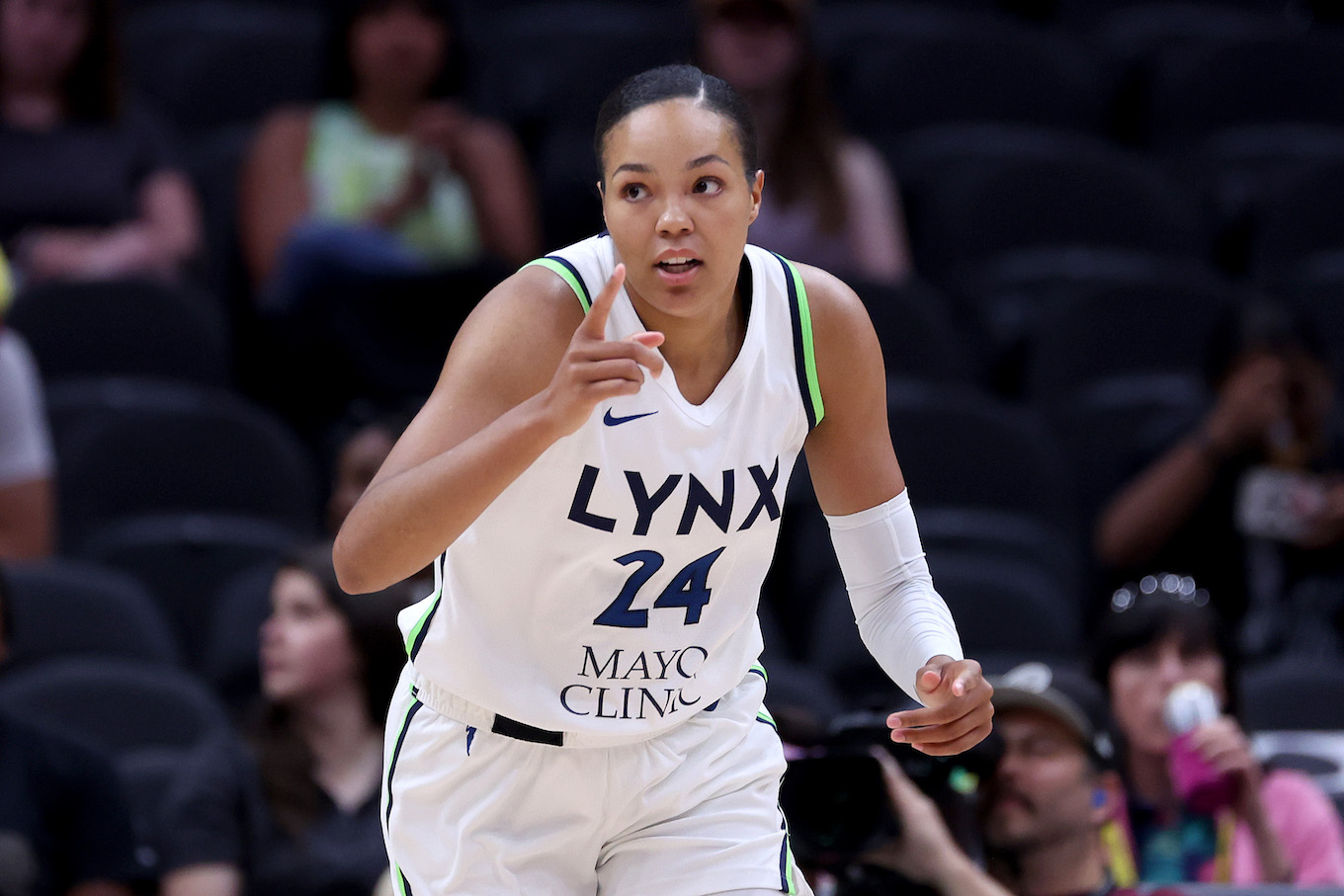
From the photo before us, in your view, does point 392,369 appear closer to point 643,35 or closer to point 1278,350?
point 643,35

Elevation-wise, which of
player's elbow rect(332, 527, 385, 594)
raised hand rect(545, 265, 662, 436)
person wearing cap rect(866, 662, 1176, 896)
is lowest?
person wearing cap rect(866, 662, 1176, 896)

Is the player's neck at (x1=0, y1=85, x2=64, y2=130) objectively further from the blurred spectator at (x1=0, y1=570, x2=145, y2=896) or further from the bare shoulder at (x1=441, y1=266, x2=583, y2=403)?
the bare shoulder at (x1=441, y1=266, x2=583, y2=403)

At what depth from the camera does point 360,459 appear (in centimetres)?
460

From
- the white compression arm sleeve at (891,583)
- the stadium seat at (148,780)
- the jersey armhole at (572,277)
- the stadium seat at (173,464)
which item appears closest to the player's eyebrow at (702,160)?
the jersey armhole at (572,277)

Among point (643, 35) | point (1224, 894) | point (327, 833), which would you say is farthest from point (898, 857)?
point (643, 35)

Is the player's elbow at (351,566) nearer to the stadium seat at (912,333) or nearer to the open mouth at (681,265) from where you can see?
the open mouth at (681,265)

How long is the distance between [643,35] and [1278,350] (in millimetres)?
2538

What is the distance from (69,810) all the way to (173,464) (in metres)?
1.51

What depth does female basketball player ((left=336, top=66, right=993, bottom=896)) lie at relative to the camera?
2180 millimetres

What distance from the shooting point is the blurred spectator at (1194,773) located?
11.6 ft

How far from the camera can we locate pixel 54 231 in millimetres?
5434

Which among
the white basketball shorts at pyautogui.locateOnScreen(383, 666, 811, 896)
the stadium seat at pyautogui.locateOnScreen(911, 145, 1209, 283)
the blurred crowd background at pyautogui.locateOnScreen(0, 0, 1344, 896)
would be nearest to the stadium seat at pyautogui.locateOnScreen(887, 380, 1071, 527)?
the blurred crowd background at pyautogui.locateOnScreen(0, 0, 1344, 896)

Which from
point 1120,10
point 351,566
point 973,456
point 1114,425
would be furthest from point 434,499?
point 1120,10

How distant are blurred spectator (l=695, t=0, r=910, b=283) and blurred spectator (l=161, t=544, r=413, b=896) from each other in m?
2.11
